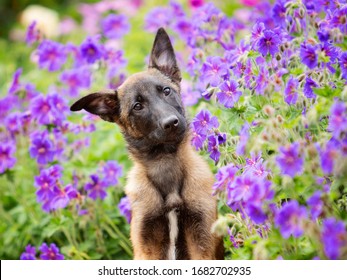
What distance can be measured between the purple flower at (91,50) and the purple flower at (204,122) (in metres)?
1.60

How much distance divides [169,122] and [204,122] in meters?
0.25

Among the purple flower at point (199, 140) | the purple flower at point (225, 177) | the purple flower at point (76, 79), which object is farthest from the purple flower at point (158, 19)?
the purple flower at point (225, 177)

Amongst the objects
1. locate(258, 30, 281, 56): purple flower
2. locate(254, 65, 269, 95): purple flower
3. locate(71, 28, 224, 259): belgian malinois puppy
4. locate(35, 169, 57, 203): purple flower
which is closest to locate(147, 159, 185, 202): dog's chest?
locate(71, 28, 224, 259): belgian malinois puppy

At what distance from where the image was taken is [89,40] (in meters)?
4.61

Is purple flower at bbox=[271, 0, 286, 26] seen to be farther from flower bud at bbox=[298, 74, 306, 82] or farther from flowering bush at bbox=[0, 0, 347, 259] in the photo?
flower bud at bbox=[298, 74, 306, 82]

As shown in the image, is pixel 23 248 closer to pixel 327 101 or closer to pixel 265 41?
pixel 265 41

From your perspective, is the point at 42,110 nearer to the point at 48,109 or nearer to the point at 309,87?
the point at 48,109

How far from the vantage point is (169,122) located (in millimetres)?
3443

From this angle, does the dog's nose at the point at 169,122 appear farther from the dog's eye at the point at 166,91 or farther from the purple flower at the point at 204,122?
the dog's eye at the point at 166,91

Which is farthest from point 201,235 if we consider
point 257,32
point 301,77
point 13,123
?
point 13,123

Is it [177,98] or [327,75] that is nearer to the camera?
[327,75]

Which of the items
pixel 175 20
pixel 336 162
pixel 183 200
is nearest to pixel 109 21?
pixel 175 20

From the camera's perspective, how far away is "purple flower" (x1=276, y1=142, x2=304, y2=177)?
234cm

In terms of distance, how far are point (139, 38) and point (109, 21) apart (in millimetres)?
2189
